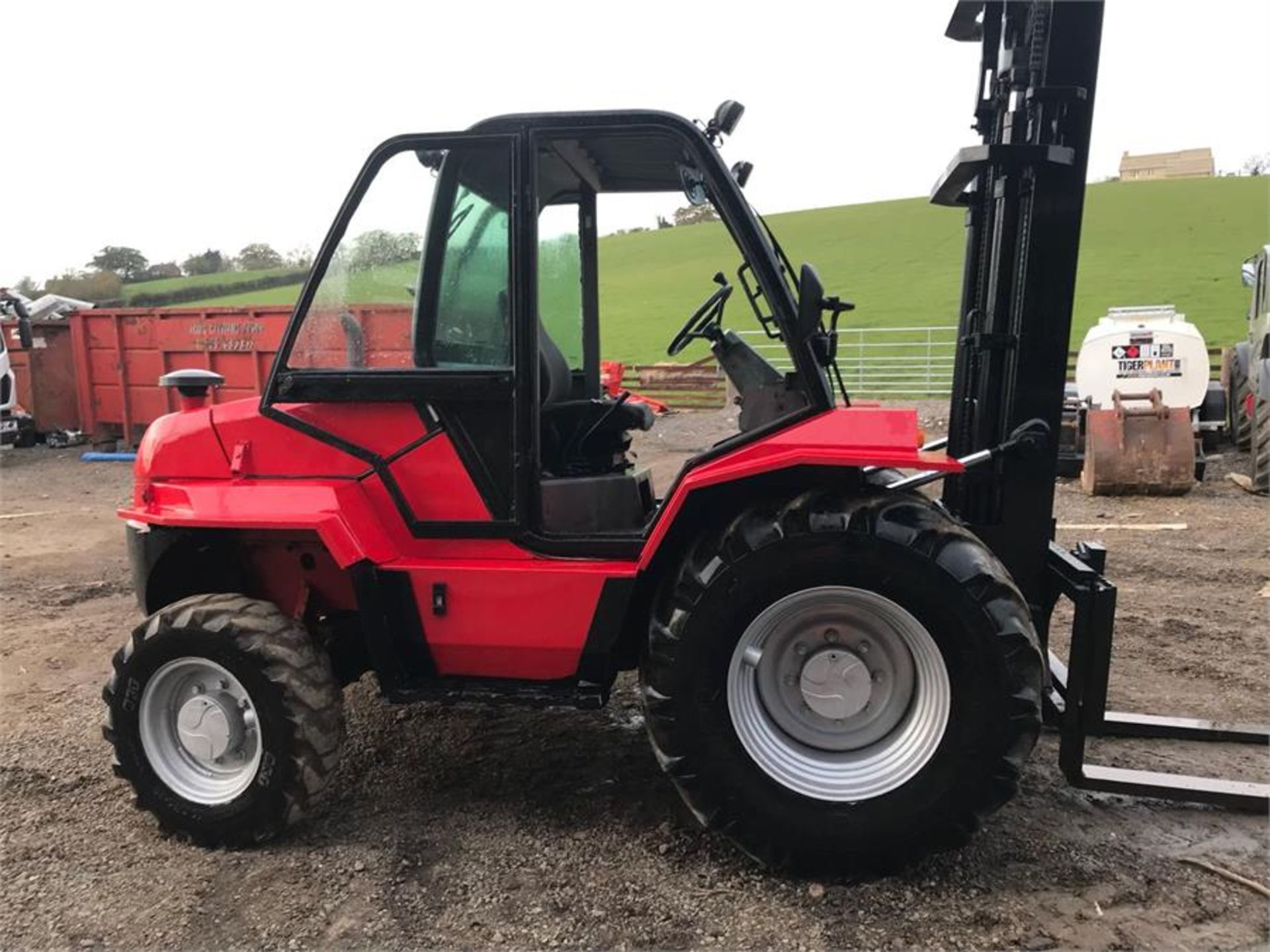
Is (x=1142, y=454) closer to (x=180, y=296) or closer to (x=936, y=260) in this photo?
(x=180, y=296)

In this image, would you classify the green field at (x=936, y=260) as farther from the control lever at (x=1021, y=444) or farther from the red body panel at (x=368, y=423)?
the control lever at (x=1021, y=444)

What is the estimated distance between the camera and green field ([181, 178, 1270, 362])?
29.1m

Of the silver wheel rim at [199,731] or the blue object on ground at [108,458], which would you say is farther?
the blue object on ground at [108,458]

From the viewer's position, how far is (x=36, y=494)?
36.8ft

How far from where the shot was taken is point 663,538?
3.16 m

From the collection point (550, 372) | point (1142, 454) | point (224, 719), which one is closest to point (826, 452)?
point (550, 372)

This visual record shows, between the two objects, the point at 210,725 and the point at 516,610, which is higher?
the point at 516,610

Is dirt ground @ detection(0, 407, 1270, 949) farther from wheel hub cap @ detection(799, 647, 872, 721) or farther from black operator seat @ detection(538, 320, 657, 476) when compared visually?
black operator seat @ detection(538, 320, 657, 476)

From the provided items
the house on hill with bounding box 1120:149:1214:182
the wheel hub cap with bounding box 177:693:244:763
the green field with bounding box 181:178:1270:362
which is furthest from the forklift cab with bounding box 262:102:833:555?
the house on hill with bounding box 1120:149:1214:182

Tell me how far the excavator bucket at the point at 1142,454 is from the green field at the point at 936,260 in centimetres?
1524

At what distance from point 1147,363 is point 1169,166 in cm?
5443

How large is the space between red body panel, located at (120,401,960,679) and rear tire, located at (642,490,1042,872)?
0.30 meters

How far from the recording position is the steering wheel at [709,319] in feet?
11.2

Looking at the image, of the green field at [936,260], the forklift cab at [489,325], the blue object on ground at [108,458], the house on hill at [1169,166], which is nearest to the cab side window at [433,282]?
the forklift cab at [489,325]
